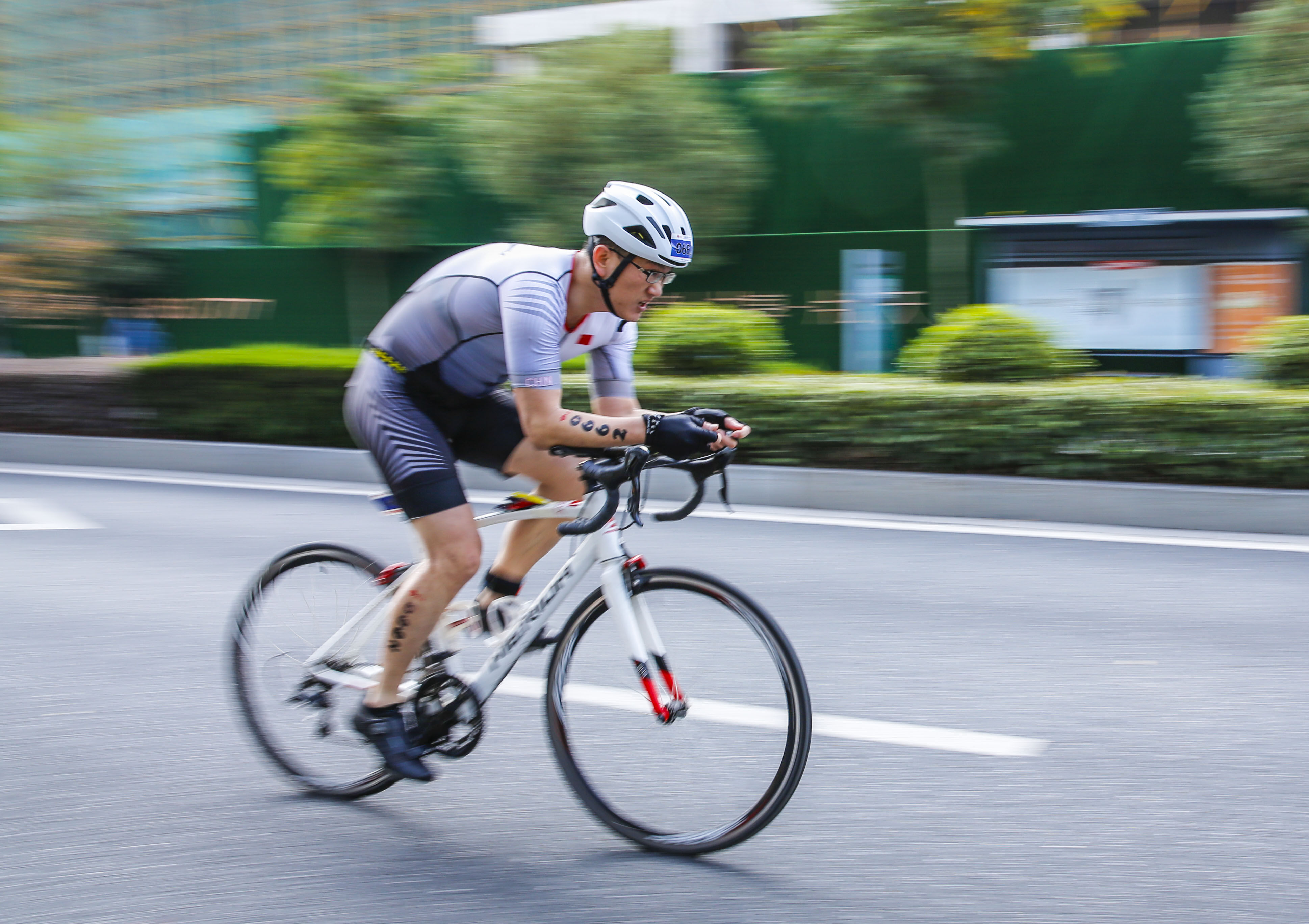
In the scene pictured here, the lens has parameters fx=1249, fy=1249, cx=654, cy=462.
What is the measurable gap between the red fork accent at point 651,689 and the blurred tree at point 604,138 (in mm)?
14114

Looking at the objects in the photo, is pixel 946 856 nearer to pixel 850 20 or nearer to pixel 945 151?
pixel 850 20

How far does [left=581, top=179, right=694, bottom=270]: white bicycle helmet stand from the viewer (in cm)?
309

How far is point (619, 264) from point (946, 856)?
1.73m

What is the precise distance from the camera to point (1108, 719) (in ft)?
13.9

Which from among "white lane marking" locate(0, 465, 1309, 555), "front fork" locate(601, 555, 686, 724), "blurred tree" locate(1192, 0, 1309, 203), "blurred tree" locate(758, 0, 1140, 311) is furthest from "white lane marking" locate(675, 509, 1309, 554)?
"blurred tree" locate(1192, 0, 1309, 203)

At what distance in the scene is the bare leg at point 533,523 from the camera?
3432 millimetres

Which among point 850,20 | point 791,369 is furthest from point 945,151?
point 791,369

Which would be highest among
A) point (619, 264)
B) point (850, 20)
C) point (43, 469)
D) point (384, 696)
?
point (850, 20)

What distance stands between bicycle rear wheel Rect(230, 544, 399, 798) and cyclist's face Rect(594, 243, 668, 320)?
1085mm

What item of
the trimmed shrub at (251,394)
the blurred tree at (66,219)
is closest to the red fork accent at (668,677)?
the trimmed shrub at (251,394)

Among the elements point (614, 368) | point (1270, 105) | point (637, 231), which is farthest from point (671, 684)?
point (1270, 105)

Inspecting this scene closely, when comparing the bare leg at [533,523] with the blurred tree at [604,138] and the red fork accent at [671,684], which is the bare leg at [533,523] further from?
the blurred tree at [604,138]

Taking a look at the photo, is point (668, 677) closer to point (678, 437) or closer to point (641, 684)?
point (641, 684)

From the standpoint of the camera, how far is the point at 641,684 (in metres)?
3.17
